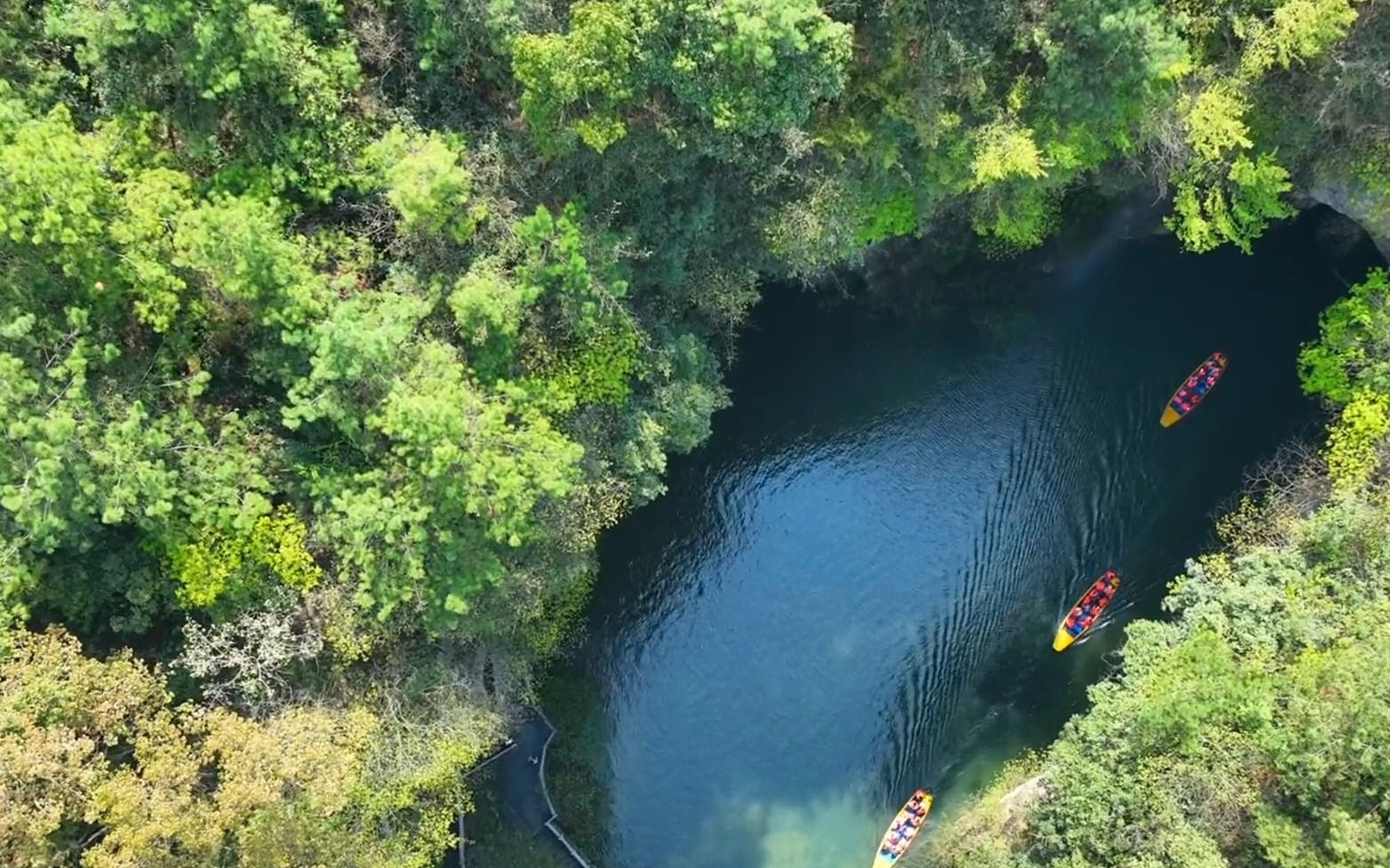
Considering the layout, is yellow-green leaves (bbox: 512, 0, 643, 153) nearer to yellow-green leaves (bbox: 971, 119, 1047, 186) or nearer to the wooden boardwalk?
yellow-green leaves (bbox: 971, 119, 1047, 186)

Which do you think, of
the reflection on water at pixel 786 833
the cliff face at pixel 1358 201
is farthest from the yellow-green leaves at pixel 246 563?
the cliff face at pixel 1358 201

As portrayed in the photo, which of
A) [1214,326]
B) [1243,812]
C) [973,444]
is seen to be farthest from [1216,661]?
[1214,326]

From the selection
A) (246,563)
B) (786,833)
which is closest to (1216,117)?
(786,833)

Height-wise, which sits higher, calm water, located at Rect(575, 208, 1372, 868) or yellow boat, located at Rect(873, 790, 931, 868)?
calm water, located at Rect(575, 208, 1372, 868)

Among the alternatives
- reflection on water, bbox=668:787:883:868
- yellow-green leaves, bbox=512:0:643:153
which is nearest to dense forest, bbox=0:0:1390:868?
yellow-green leaves, bbox=512:0:643:153

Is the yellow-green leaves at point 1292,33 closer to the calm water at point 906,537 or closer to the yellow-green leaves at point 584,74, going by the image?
the calm water at point 906,537

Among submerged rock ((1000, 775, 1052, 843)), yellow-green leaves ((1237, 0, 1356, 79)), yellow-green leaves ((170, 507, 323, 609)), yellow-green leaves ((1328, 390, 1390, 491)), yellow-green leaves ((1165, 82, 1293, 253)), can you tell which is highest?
yellow-green leaves ((170, 507, 323, 609))
